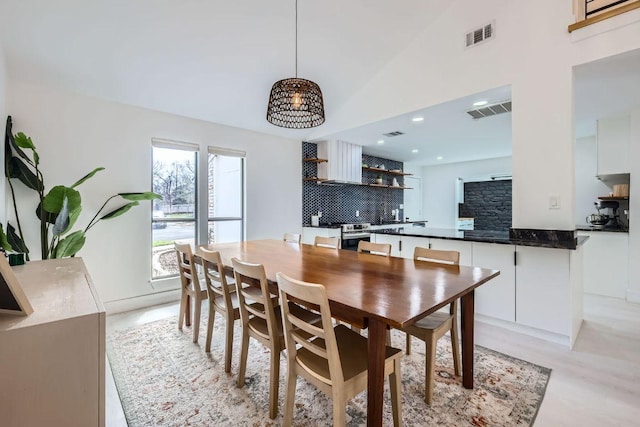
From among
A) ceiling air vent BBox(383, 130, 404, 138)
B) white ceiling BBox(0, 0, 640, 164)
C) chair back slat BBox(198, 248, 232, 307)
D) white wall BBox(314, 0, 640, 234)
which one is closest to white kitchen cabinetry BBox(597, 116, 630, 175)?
white ceiling BBox(0, 0, 640, 164)

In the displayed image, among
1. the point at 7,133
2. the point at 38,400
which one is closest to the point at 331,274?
the point at 38,400

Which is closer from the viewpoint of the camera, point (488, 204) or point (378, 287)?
point (378, 287)

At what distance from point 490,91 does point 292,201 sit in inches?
123

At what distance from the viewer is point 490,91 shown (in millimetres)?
2893

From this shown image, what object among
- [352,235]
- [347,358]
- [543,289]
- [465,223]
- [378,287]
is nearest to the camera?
[347,358]

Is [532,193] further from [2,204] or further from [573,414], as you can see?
[2,204]

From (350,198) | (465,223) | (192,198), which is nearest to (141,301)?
(192,198)

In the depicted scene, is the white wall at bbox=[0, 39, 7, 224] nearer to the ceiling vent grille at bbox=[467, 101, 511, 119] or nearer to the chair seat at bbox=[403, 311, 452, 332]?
the chair seat at bbox=[403, 311, 452, 332]

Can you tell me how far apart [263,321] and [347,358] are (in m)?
0.74

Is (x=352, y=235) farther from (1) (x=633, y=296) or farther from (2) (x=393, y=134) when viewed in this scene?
(1) (x=633, y=296)

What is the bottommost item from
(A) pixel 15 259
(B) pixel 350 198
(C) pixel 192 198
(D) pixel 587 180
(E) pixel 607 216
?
(A) pixel 15 259

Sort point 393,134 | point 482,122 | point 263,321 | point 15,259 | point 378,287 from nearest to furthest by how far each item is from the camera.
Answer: point 378,287
point 15,259
point 263,321
point 482,122
point 393,134

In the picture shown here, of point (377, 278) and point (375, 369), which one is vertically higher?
point (377, 278)

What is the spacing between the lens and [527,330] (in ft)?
8.93
